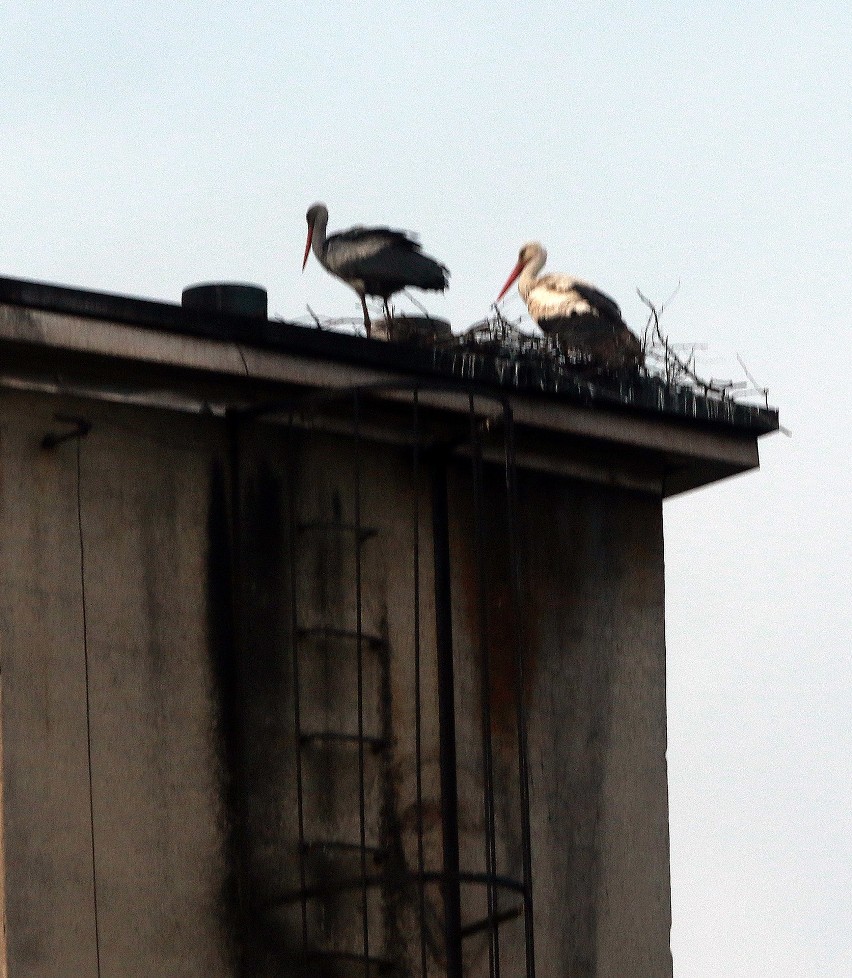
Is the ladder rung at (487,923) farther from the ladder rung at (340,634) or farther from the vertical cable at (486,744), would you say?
the ladder rung at (340,634)

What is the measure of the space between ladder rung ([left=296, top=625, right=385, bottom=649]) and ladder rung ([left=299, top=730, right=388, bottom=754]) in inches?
18.6

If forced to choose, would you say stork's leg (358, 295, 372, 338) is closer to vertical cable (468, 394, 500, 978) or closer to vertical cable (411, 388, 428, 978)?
vertical cable (411, 388, 428, 978)

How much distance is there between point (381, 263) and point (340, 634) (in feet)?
12.5

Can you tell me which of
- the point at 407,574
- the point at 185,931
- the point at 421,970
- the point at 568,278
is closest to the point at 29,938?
the point at 185,931

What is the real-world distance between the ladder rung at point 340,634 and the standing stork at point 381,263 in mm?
3197

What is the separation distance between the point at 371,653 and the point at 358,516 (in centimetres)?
73

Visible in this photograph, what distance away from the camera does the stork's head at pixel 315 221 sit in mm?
16062

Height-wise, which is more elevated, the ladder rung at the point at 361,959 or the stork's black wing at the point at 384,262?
the stork's black wing at the point at 384,262

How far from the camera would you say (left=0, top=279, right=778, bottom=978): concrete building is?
9.73m

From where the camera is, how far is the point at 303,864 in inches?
403

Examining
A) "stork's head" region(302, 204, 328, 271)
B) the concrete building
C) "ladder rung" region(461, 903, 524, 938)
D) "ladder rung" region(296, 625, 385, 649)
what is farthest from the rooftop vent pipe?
"stork's head" region(302, 204, 328, 271)

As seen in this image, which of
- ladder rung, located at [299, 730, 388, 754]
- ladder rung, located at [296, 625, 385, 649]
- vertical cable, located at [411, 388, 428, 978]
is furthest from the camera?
ladder rung, located at [296, 625, 385, 649]

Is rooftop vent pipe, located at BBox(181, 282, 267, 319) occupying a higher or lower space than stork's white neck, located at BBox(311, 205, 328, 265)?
lower

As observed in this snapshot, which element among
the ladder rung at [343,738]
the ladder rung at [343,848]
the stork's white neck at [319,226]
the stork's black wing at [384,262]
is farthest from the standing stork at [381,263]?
the ladder rung at [343,848]
